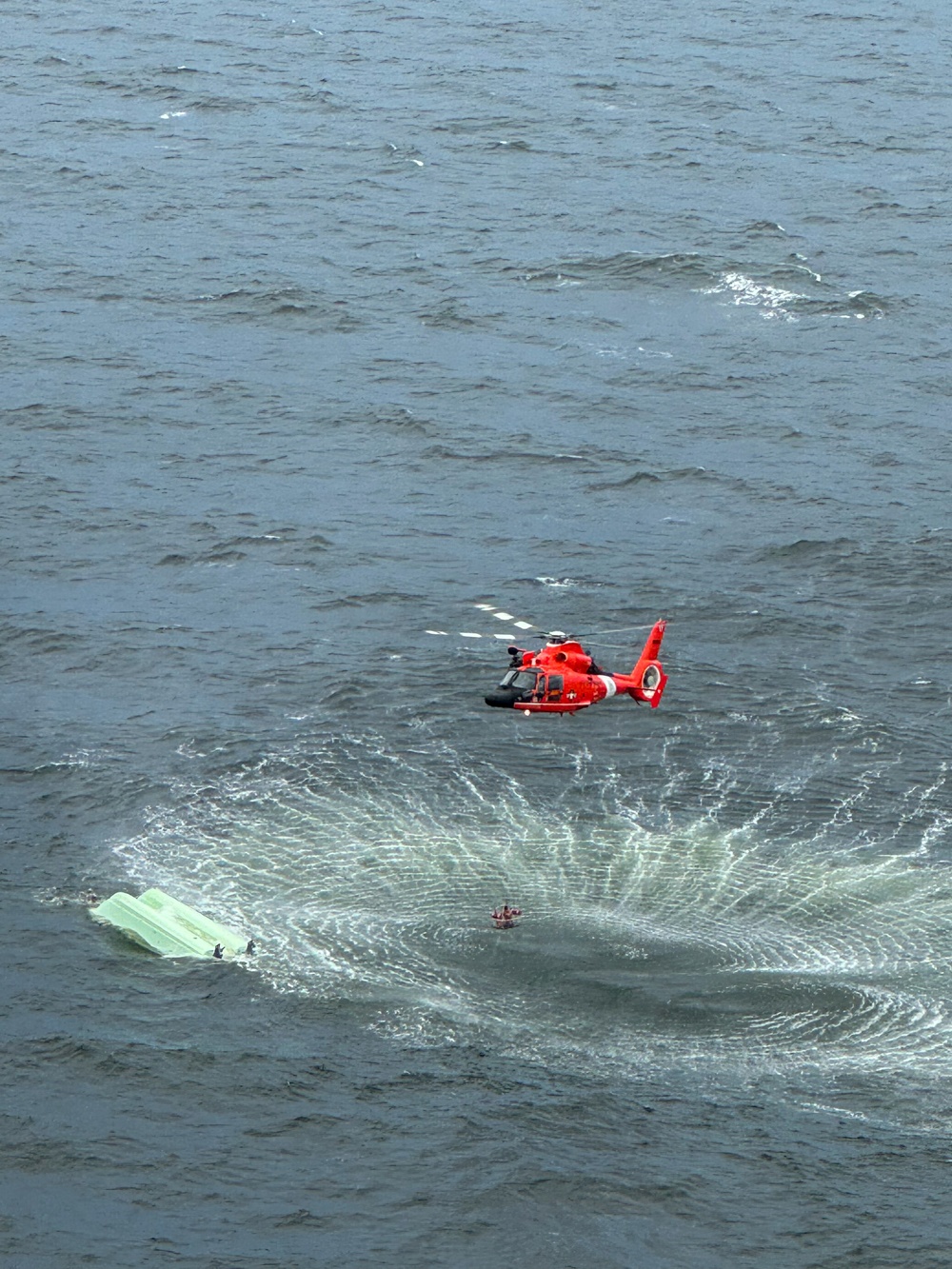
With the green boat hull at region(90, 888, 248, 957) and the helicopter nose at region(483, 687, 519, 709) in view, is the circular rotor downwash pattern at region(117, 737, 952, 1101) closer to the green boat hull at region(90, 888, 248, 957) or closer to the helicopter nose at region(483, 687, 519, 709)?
the green boat hull at region(90, 888, 248, 957)

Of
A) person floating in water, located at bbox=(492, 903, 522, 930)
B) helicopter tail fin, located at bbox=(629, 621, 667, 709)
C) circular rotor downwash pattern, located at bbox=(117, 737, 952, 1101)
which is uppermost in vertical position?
helicopter tail fin, located at bbox=(629, 621, 667, 709)

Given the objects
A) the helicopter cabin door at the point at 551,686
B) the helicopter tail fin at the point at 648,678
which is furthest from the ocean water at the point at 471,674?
the helicopter cabin door at the point at 551,686

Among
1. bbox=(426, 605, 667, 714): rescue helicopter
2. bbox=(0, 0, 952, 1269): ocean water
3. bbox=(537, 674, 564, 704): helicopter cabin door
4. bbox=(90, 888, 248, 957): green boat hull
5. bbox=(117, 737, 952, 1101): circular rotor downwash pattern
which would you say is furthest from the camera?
bbox=(537, 674, 564, 704): helicopter cabin door

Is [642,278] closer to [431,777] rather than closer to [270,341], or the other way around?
[270,341]

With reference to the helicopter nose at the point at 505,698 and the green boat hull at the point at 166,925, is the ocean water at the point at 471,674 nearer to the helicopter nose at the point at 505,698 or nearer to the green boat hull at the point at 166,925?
the green boat hull at the point at 166,925

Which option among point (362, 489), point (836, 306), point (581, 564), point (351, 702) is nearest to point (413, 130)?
point (836, 306)

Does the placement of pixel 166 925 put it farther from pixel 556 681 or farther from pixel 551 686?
pixel 556 681

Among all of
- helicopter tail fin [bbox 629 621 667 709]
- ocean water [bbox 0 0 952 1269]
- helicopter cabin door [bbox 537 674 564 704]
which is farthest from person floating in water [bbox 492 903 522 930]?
helicopter tail fin [bbox 629 621 667 709]
